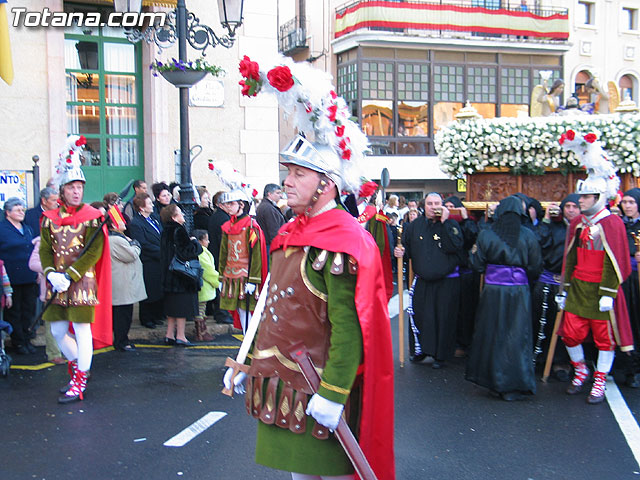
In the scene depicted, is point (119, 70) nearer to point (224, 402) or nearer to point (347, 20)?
point (224, 402)

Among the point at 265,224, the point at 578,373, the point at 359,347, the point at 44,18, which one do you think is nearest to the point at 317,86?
the point at 359,347

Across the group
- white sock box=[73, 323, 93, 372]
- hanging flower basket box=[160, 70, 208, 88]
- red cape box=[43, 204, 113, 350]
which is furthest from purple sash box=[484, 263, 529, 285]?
hanging flower basket box=[160, 70, 208, 88]

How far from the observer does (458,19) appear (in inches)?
1091

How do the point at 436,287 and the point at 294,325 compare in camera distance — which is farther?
the point at 436,287

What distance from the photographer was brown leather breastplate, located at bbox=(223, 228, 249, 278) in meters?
7.38

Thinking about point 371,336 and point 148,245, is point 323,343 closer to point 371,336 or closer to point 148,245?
point 371,336

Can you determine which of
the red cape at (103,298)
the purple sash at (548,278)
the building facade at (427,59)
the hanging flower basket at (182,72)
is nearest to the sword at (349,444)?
the red cape at (103,298)

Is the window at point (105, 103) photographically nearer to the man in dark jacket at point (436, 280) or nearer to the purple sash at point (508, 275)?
the man in dark jacket at point (436, 280)

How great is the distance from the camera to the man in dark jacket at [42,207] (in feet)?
25.5

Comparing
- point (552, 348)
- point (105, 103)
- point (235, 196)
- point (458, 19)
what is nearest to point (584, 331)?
point (552, 348)

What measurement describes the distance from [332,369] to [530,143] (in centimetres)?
633

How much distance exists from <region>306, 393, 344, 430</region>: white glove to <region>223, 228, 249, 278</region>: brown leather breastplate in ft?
15.0

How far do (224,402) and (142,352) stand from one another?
7.59 ft

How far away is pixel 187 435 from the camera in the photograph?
520cm
